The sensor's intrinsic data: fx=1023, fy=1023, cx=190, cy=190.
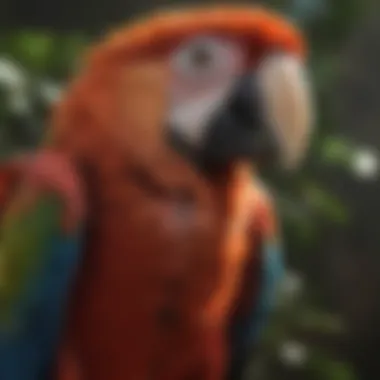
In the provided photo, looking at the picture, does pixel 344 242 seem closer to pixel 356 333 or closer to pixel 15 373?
pixel 356 333

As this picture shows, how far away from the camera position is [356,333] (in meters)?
1.01

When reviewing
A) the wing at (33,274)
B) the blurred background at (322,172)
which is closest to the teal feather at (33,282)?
the wing at (33,274)

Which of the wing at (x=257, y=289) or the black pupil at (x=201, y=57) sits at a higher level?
the black pupil at (x=201, y=57)

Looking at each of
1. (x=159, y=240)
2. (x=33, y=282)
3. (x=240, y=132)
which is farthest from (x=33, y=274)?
(x=240, y=132)

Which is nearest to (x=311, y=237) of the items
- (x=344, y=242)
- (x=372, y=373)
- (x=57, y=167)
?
(x=344, y=242)

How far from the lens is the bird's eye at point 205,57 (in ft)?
2.99

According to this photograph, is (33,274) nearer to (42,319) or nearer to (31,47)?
(42,319)

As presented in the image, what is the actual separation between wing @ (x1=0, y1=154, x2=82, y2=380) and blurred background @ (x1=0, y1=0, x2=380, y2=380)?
0.31 ft

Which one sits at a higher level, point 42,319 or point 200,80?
point 200,80

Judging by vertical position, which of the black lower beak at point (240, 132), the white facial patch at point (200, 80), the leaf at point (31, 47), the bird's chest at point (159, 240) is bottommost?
the bird's chest at point (159, 240)

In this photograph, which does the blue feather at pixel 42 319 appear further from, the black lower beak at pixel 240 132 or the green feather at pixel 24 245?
the black lower beak at pixel 240 132

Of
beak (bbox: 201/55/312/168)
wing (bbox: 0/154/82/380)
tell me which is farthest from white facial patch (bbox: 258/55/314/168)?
wing (bbox: 0/154/82/380)

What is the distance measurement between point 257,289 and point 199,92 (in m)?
0.19

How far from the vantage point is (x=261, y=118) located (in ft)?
2.92
